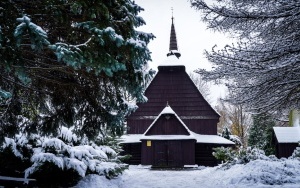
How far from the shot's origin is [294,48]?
7.15 meters

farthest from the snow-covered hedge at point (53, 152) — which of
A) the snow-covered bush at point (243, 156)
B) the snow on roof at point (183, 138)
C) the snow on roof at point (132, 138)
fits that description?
the snow on roof at point (132, 138)

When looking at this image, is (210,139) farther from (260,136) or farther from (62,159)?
(62,159)

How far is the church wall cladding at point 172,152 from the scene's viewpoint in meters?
22.5

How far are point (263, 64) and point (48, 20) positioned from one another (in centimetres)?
548

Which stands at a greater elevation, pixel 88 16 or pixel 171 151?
pixel 88 16

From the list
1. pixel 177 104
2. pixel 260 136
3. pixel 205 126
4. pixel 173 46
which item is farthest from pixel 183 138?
pixel 260 136

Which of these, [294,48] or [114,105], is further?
[294,48]

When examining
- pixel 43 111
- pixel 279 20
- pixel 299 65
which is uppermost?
pixel 279 20

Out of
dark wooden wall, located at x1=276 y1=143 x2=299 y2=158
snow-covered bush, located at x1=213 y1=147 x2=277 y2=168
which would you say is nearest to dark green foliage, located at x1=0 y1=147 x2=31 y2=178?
snow-covered bush, located at x1=213 y1=147 x2=277 y2=168

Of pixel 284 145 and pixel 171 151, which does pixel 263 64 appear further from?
pixel 284 145

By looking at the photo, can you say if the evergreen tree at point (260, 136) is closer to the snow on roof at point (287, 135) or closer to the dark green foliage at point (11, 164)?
the snow on roof at point (287, 135)

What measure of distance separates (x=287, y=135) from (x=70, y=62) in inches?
930

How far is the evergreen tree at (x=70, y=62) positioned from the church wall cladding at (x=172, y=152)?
52.9ft

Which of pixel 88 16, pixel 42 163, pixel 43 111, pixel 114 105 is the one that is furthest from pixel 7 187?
pixel 88 16
